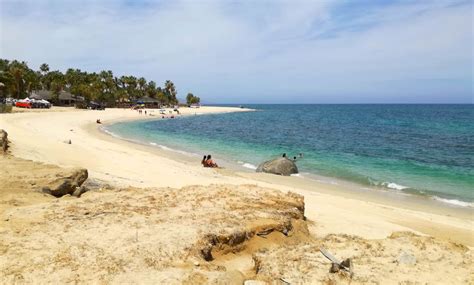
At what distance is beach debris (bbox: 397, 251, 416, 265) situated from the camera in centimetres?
717

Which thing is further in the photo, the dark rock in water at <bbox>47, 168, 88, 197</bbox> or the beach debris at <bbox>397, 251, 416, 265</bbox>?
the dark rock in water at <bbox>47, 168, 88, 197</bbox>

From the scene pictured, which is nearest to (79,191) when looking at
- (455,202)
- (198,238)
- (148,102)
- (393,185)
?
(198,238)

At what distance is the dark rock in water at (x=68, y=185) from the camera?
10.0 meters

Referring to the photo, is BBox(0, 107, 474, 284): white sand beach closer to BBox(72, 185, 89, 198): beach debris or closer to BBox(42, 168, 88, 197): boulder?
BBox(72, 185, 89, 198): beach debris

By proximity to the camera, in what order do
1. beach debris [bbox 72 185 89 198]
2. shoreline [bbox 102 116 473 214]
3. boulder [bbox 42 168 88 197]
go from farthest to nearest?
shoreline [bbox 102 116 473 214]
beach debris [bbox 72 185 89 198]
boulder [bbox 42 168 88 197]

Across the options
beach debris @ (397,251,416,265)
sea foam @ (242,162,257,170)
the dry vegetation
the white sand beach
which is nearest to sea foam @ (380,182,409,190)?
the white sand beach

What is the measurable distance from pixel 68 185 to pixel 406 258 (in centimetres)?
856

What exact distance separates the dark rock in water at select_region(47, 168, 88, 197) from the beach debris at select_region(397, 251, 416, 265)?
27.0 feet

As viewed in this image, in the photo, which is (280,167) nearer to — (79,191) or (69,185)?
(79,191)

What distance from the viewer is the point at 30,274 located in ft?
18.5

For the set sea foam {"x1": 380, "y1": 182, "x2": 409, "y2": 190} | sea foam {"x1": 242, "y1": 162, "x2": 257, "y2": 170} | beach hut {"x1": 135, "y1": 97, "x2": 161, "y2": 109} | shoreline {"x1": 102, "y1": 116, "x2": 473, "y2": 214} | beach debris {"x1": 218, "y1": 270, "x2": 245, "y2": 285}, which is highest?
beach hut {"x1": 135, "y1": 97, "x2": 161, "y2": 109}

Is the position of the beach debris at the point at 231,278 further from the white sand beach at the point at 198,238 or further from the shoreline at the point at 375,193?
the shoreline at the point at 375,193

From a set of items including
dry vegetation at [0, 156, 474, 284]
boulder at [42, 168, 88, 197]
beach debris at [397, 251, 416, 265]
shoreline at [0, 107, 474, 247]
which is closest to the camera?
dry vegetation at [0, 156, 474, 284]

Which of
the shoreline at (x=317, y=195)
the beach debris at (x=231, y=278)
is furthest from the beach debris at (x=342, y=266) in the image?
the shoreline at (x=317, y=195)
